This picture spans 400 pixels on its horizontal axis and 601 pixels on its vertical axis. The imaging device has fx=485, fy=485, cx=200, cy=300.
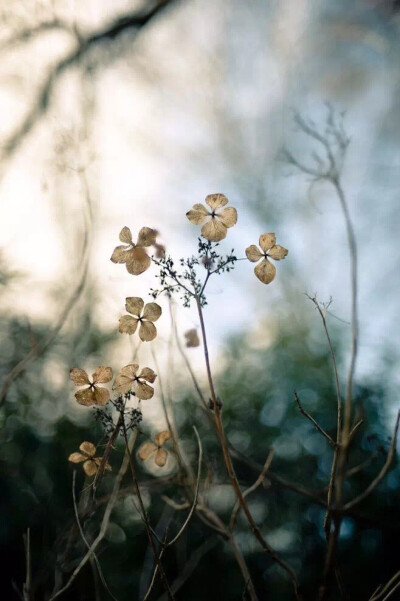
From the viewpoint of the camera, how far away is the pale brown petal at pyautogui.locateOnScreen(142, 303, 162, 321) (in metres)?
0.89

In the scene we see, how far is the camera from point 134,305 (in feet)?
2.94

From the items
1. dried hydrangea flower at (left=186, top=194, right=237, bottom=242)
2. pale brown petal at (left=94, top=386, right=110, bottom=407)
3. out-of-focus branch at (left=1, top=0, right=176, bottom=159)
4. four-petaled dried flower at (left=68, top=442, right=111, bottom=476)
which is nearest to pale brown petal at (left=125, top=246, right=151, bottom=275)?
dried hydrangea flower at (left=186, top=194, right=237, bottom=242)

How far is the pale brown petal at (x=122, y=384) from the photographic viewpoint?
85cm

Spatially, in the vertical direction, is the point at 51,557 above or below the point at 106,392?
below

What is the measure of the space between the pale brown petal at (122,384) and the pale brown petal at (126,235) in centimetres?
26

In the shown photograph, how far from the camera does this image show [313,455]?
8.09 meters

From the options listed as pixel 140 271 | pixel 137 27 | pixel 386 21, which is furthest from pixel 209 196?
pixel 137 27

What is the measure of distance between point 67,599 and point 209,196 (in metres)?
5.05

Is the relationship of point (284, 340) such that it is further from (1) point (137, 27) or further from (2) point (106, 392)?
(2) point (106, 392)

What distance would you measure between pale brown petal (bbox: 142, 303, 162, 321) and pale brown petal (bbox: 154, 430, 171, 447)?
1.08 ft

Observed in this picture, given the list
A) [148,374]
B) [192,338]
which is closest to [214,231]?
[148,374]

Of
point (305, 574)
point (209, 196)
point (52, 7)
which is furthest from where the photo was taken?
point (305, 574)

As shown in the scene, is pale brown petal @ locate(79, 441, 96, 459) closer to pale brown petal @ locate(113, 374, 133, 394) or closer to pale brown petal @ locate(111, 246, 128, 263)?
pale brown petal @ locate(113, 374, 133, 394)

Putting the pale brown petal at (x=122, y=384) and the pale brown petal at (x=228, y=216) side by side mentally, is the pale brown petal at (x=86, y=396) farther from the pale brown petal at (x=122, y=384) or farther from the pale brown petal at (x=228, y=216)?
the pale brown petal at (x=228, y=216)
